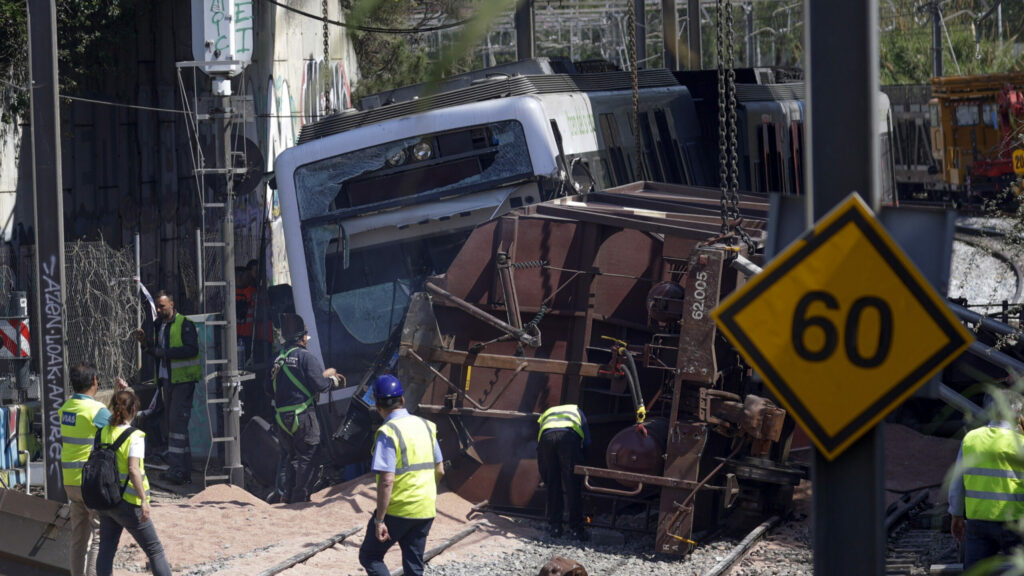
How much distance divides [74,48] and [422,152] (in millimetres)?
9507

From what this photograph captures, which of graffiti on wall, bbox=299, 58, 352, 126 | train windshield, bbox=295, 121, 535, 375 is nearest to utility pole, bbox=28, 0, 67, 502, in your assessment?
train windshield, bbox=295, 121, 535, 375

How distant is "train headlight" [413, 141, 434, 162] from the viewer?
12.7 meters

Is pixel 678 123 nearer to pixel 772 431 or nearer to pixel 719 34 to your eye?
pixel 719 34

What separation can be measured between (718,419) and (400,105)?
5483mm

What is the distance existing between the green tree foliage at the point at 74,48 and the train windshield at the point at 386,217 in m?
6.99

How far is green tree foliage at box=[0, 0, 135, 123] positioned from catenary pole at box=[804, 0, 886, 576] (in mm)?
15751

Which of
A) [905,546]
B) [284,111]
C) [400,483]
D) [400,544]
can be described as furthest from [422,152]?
[284,111]

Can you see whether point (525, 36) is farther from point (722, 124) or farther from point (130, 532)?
point (130, 532)

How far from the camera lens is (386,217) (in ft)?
41.4

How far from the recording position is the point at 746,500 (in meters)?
10.2

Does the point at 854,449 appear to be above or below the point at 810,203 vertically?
below

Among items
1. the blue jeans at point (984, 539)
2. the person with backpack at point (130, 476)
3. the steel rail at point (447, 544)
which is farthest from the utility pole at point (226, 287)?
the blue jeans at point (984, 539)

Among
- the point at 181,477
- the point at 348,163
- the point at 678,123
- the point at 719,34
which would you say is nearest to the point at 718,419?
the point at 719,34

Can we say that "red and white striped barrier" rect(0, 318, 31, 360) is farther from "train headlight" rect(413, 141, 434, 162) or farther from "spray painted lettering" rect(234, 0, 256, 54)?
"train headlight" rect(413, 141, 434, 162)
